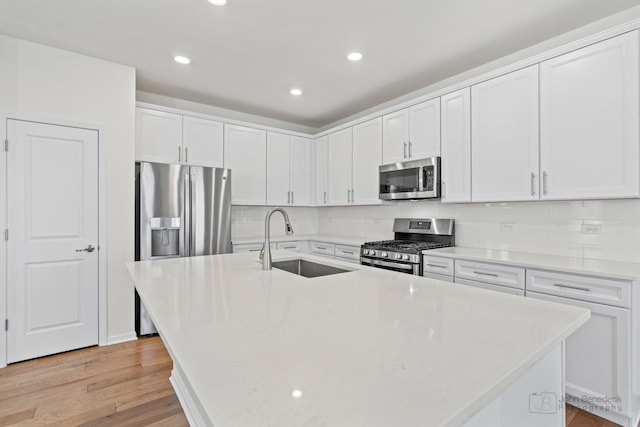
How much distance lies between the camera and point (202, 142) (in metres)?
3.77

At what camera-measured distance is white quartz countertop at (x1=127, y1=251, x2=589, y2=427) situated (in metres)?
0.57

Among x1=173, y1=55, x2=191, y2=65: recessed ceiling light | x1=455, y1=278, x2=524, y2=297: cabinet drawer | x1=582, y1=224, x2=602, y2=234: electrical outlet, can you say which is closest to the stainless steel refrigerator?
x1=173, y1=55, x2=191, y2=65: recessed ceiling light

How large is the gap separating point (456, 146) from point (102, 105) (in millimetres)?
3289

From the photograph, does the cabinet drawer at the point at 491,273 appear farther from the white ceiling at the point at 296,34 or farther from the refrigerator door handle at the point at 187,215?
the refrigerator door handle at the point at 187,215

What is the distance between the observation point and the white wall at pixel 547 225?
225 centimetres

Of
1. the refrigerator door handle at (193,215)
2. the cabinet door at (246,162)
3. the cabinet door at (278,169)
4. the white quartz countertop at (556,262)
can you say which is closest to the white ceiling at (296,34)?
the cabinet door at (246,162)

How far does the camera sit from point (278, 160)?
4.43 metres

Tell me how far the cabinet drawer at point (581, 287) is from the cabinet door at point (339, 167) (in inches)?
93.2

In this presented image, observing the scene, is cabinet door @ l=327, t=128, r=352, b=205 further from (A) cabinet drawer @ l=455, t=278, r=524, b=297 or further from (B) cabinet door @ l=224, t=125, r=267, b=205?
(A) cabinet drawer @ l=455, t=278, r=524, b=297

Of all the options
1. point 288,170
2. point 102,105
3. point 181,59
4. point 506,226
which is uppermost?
point 181,59

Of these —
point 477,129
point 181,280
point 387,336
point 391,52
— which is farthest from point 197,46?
point 387,336

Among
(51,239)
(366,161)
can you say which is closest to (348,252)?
(366,161)

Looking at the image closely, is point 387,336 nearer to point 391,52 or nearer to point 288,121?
point 391,52

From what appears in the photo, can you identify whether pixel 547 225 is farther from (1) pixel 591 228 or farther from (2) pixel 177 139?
(2) pixel 177 139
